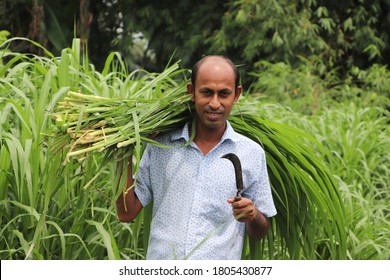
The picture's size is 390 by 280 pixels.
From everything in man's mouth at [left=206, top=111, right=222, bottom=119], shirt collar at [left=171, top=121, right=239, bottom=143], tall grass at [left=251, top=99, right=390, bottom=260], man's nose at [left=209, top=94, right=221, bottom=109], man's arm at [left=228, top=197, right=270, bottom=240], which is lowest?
tall grass at [left=251, top=99, right=390, bottom=260]

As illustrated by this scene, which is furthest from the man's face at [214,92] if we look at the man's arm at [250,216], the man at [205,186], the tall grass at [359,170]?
the tall grass at [359,170]

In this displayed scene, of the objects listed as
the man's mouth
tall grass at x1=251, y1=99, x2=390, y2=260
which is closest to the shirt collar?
the man's mouth

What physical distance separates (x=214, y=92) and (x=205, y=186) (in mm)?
283

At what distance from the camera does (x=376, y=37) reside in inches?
434

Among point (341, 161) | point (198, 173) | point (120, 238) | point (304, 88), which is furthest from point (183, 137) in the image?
point (304, 88)

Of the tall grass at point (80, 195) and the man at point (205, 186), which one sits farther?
the tall grass at point (80, 195)

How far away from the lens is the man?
8.31 ft

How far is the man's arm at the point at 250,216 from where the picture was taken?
2451 millimetres

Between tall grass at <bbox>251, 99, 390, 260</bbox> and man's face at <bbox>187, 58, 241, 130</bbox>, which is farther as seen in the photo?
tall grass at <bbox>251, 99, 390, 260</bbox>

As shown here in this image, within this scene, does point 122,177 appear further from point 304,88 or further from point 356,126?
point 304,88

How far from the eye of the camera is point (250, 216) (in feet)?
8.26

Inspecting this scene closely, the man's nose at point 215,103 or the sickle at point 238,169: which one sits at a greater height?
the man's nose at point 215,103

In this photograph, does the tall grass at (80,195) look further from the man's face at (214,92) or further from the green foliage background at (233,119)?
the man's face at (214,92)

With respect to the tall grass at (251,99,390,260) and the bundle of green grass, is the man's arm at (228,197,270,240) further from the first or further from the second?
the tall grass at (251,99,390,260)
